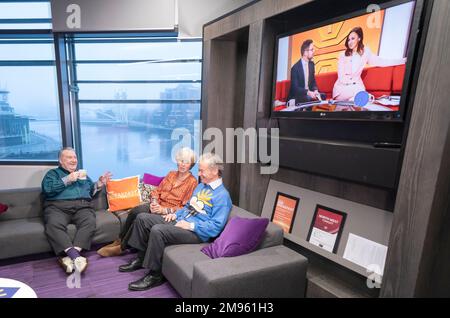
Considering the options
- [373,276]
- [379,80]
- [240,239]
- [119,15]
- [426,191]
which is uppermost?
[119,15]

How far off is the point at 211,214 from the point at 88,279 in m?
1.15

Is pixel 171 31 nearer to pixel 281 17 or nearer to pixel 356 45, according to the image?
pixel 281 17

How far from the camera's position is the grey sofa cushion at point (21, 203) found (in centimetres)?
257

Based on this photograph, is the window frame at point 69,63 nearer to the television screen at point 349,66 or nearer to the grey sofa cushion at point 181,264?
the television screen at point 349,66

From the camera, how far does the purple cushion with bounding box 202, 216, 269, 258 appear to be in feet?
5.89

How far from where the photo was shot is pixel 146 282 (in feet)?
6.69

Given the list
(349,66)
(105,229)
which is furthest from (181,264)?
(349,66)

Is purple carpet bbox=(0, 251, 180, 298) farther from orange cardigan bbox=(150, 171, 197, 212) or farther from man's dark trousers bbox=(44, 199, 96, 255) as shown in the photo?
orange cardigan bbox=(150, 171, 197, 212)

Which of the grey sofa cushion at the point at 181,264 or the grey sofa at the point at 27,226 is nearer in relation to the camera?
the grey sofa cushion at the point at 181,264

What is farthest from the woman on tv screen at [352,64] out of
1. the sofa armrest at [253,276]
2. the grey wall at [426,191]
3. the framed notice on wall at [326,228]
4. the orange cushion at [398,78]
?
the sofa armrest at [253,276]

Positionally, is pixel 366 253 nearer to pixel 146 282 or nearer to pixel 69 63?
pixel 146 282

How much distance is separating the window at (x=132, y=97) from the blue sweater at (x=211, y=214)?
139 cm

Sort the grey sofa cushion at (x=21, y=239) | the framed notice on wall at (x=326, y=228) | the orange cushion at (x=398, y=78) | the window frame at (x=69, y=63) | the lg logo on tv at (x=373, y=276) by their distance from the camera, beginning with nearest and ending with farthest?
1. the orange cushion at (x=398, y=78)
2. the lg logo on tv at (x=373, y=276)
3. the framed notice on wall at (x=326, y=228)
4. the grey sofa cushion at (x=21, y=239)
5. the window frame at (x=69, y=63)
